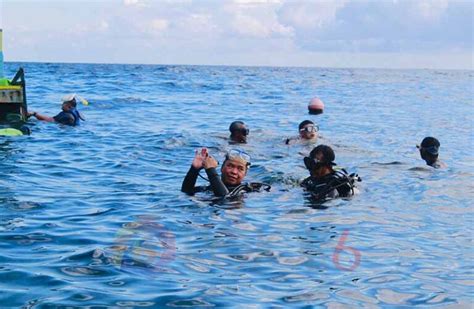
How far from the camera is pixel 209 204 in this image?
887 cm

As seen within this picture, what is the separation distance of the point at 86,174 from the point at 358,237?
5411 millimetres

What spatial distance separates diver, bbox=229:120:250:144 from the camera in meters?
15.3

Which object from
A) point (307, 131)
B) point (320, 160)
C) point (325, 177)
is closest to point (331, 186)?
point (325, 177)

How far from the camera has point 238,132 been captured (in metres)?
15.4

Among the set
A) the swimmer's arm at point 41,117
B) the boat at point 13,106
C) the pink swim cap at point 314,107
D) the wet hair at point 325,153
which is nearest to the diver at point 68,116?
the swimmer's arm at point 41,117

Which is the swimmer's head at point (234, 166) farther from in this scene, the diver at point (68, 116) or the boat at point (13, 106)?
the diver at point (68, 116)

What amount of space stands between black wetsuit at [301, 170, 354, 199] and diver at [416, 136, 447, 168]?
3.58 metres

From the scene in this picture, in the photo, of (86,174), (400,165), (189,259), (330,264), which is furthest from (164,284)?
(400,165)

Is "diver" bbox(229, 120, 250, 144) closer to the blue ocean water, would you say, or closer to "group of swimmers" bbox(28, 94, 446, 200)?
the blue ocean water

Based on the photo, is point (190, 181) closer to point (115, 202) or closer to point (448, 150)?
point (115, 202)

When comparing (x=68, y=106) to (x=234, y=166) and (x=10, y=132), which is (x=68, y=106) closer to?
(x=10, y=132)

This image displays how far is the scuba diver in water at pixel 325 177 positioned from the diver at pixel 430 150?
11.8 feet

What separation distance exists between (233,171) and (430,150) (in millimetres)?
5065

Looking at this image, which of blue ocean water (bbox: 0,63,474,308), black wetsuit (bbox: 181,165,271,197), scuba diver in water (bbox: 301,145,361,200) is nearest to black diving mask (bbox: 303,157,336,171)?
scuba diver in water (bbox: 301,145,361,200)
